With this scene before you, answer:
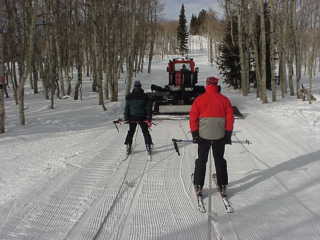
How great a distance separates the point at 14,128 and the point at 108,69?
9.23 m

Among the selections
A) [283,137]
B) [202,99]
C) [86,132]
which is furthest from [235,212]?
[86,132]

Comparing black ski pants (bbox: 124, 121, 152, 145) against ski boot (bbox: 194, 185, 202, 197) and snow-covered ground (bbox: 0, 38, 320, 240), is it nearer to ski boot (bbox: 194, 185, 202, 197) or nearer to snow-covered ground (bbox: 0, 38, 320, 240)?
snow-covered ground (bbox: 0, 38, 320, 240)

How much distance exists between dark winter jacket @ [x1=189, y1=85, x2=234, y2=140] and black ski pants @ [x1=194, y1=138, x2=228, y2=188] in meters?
0.11

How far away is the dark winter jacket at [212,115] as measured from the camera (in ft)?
17.6

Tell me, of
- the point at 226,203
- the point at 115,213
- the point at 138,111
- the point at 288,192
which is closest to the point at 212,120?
the point at 226,203

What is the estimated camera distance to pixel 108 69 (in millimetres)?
21031

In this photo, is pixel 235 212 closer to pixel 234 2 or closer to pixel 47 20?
pixel 234 2

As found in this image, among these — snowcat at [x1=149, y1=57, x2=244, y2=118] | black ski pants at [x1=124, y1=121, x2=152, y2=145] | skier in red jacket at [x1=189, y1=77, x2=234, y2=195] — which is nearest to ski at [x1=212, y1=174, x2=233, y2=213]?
skier in red jacket at [x1=189, y1=77, x2=234, y2=195]

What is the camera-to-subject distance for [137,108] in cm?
846

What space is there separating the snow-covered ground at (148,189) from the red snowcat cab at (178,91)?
13.6 ft

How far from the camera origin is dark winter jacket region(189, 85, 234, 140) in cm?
536

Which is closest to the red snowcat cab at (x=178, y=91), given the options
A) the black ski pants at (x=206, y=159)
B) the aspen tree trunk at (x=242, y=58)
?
the aspen tree trunk at (x=242, y=58)

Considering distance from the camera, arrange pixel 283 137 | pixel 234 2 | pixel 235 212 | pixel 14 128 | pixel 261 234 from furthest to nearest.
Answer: pixel 234 2, pixel 14 128, pixel 283 137, pixel 235 212, pixel 261 234

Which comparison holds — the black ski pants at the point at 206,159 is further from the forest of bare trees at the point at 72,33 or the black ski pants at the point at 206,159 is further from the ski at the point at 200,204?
the forest of bare trees at the point at 72,33
